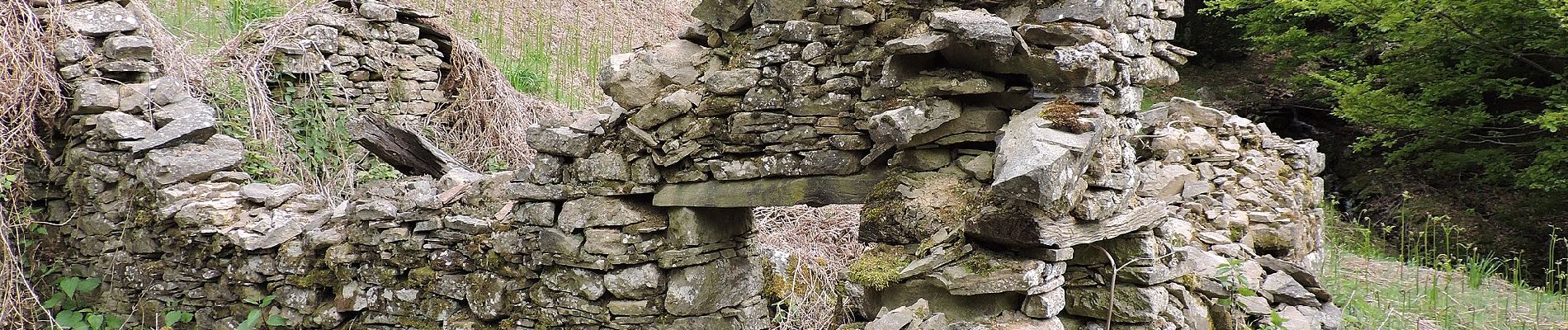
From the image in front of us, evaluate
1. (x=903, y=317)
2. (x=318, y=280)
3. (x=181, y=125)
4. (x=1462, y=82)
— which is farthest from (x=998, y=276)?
(x=1462, y=82)

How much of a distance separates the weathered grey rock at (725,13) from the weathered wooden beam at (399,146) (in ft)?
8.82

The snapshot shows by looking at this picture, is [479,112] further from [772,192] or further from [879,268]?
[879,268]

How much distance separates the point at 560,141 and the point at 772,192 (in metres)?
1.09

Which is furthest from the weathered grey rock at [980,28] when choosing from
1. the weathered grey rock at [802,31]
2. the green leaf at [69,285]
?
the green leaf at [69,285]

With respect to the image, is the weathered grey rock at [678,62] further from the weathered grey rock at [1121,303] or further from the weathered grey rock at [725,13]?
the weathered grey rock at [1121,303]

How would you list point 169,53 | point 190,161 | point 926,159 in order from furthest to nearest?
point 169,53 → point 190,161 → point 926,159

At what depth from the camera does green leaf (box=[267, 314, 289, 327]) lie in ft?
18.8

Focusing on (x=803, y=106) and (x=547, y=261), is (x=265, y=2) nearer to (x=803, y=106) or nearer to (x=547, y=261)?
(x=547, y=261)

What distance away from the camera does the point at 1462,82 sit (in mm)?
11094

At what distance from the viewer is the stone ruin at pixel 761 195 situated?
12.3ft

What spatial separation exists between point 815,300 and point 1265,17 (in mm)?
10314

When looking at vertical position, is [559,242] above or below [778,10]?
below

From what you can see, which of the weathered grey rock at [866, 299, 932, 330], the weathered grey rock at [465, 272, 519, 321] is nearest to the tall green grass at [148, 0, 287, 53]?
the weathered grey rock at [465, 272, 519, 321]

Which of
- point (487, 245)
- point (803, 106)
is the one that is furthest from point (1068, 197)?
point (487, 245)
